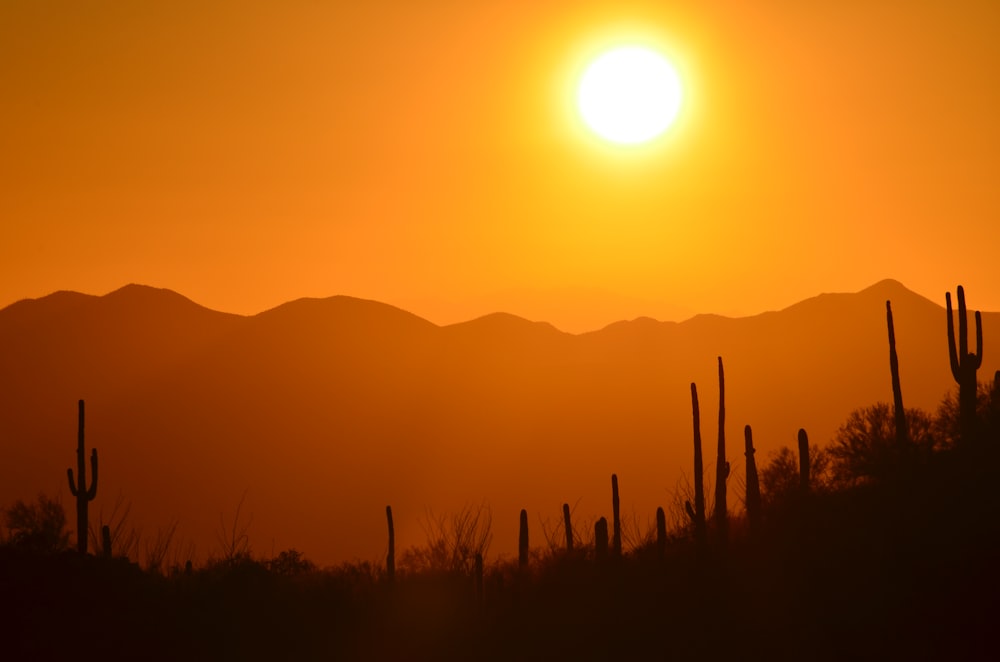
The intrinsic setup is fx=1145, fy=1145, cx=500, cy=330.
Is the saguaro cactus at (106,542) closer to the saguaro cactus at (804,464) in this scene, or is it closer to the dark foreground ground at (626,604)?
the dark foreground ground at (626,604)

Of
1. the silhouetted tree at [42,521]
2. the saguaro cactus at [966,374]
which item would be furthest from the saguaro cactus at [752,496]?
the silhouetted tree at [42,521]

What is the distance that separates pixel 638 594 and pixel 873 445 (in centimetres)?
1467

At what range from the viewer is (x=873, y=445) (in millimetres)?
35469

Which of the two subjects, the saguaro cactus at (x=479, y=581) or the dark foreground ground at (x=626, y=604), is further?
the saguaro cactus at (x=479, y=581)

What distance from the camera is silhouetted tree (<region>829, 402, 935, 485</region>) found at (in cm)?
3312

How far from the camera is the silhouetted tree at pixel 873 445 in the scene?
3312cm

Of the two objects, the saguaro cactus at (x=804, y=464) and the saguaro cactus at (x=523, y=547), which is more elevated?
the saguaro cactus at (x=804, y=464)

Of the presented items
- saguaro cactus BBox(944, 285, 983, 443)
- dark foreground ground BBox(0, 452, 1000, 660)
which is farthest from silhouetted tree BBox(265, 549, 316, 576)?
saguaro cactus BBox(944, 285, 983, 443)

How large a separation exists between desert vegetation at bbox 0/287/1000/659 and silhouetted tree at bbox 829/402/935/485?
299cm

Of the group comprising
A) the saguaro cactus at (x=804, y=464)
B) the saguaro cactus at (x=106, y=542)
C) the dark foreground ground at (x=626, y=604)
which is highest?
the saguaro cactus at (x=804, y=464)

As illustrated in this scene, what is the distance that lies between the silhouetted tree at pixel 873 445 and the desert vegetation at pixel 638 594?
299cm

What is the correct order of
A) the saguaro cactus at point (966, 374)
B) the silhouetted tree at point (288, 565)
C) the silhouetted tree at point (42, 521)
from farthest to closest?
the silhouetted tree at point (42, 521), the silhouetted tree at point (288, 565), the saguaro cactus at point (966, 374)

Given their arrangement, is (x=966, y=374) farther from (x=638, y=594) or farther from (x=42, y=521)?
(x=42, y=521)

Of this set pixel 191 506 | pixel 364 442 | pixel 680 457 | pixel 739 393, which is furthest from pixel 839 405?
pixel 191 506
